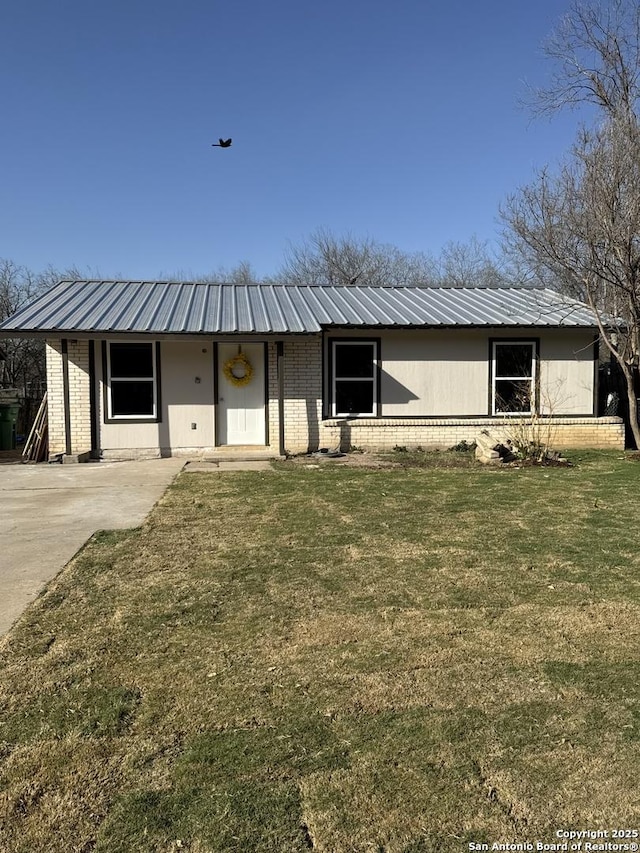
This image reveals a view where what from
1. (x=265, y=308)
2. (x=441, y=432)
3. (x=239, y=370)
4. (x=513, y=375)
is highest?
(x=265, y=308)

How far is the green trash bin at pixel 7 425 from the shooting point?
1587 centimetres

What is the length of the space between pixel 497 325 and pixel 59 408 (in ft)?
30.7

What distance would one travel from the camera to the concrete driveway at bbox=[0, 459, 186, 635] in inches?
192

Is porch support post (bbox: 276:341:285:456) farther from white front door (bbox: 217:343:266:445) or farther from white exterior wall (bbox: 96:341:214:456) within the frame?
white exterior wall (bbox: 96:341:214:456)

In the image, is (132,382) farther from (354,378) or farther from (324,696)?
(324,696)

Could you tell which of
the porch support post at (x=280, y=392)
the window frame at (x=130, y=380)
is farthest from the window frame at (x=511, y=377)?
the window frame at (x=130, y=380)

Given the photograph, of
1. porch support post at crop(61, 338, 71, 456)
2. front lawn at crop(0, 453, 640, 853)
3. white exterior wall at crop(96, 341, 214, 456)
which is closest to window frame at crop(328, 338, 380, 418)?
white exterior wall at crop(96, 341, 214, 456)

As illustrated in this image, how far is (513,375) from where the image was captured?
14008 millimetres

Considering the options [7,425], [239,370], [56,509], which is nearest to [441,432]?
[239,370]

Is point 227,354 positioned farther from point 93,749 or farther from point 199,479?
point 93,749

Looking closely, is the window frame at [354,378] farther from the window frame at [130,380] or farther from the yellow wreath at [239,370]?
the window frame at [130,380]

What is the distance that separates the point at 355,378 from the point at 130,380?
479cm

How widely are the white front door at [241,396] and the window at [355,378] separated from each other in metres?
1.67

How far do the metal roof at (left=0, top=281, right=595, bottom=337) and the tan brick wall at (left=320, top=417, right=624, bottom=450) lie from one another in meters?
2.12
